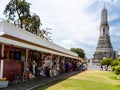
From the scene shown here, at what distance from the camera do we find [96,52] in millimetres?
89625

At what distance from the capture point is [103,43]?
88.7 metres

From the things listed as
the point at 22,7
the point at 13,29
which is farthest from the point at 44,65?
the point at 22,7

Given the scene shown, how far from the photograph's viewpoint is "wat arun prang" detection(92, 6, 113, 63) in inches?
3440

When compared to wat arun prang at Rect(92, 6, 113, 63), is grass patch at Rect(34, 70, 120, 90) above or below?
below

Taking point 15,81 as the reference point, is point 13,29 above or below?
above

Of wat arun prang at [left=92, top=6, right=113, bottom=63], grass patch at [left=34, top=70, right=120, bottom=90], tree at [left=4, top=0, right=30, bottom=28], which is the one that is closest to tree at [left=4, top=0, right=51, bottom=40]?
tree at [left=4, top=0, right=30, bottom=28]

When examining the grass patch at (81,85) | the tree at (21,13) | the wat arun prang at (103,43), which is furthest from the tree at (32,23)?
the wat arun prang at (103,43)

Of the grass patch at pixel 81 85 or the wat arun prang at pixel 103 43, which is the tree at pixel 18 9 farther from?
the wat arun prang at pixel 103 43

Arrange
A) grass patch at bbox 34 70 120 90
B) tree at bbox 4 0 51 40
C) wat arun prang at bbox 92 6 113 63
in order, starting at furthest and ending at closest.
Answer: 1. wat arun prang at bbox 92 6 113 63
2. tree at bbox 4 0 51 40
3. grass patch at bbox 34 70 120 90

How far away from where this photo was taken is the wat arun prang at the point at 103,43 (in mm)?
87375

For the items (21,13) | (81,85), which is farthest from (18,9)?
(81,85)

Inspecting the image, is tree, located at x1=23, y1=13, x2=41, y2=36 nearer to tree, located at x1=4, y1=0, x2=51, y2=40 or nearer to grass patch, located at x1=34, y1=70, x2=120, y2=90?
tree, located at x1=4, y1=0, x2=51, y2=40

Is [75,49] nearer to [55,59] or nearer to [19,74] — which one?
[55,59]

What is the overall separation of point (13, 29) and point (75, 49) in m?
77.2
